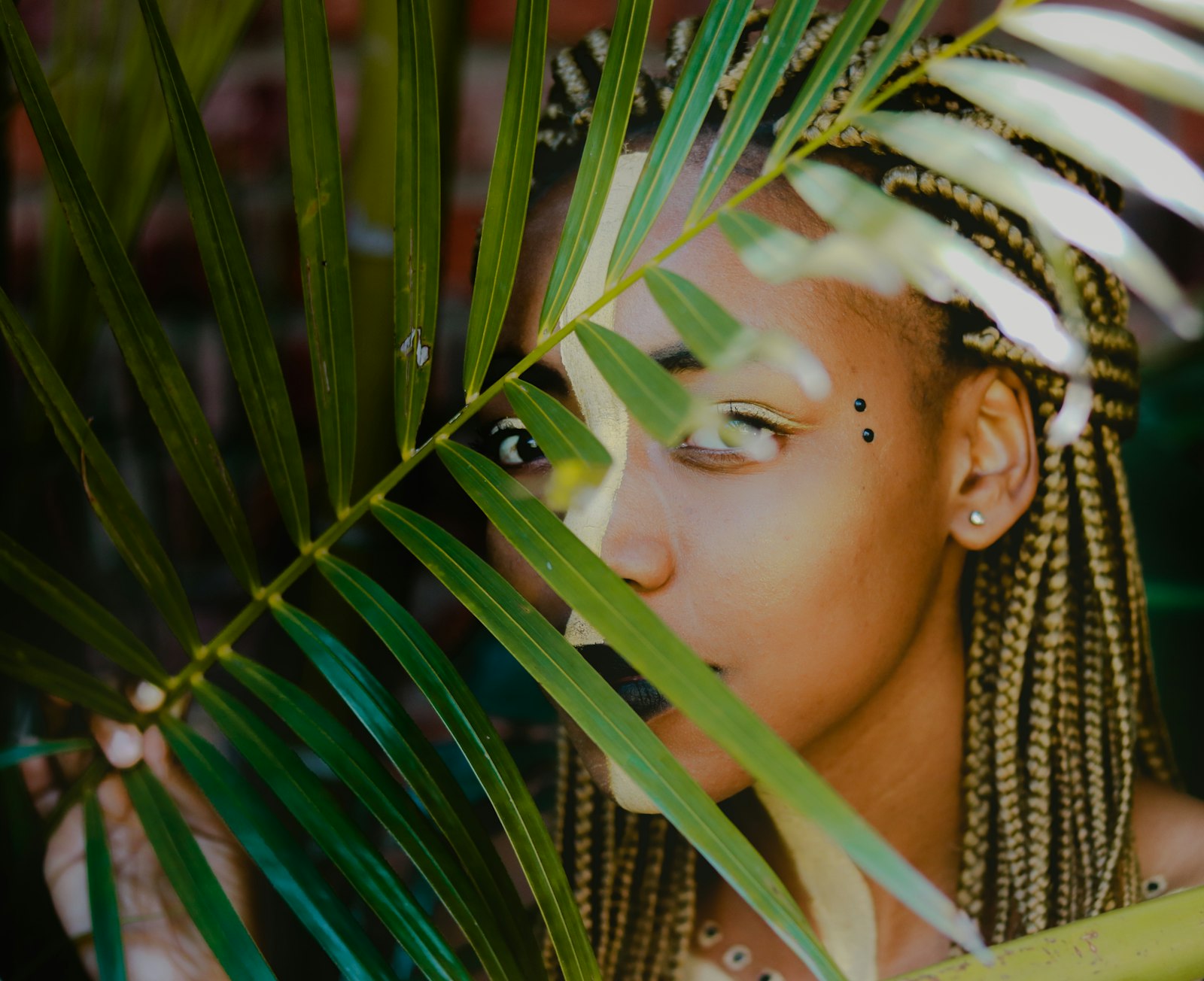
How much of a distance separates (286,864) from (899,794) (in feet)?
1.17

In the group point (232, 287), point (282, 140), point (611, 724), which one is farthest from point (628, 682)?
point (282, 140)

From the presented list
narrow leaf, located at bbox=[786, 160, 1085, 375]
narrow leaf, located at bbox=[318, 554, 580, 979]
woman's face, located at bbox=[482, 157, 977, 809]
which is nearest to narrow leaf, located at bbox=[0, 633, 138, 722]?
narrow leaf, located at bbox=[318, 554, 580, 979]

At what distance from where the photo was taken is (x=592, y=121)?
0.41 metres

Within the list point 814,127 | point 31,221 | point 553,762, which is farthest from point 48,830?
point 814,127

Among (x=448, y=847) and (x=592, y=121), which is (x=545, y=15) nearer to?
(x=592, y=121)

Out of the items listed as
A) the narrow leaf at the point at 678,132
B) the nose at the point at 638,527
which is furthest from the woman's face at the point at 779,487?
the narrow leaf at the point at 678,132

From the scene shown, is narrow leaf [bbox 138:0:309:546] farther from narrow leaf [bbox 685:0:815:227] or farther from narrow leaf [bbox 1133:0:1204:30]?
narrow leaf [bbox 1133:0:1204:30]

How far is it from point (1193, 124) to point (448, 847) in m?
0.63

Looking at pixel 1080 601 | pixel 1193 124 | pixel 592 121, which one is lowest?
pixel 1080 601

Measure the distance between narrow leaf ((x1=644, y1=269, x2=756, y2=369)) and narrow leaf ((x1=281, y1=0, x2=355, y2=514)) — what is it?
0.14 meters

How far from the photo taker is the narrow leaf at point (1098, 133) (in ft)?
0.94

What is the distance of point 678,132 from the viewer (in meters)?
0.39

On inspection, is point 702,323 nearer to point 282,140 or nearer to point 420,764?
point 420,764

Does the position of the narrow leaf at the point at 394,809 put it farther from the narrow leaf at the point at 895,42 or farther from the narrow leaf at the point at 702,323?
the narrow leaf at the point at 895,42
